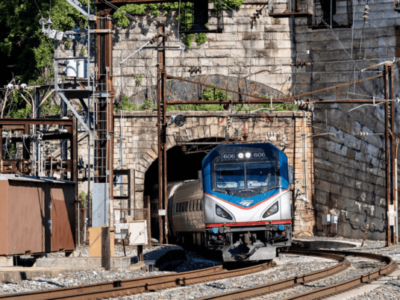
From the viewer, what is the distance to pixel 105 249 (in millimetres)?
18625

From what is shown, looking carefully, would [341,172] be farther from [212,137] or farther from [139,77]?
[139,77]

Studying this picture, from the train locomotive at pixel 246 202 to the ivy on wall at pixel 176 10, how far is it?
21565 mm

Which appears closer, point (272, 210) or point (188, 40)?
point (272, 210)

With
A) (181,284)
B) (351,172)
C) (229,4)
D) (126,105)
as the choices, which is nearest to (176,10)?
(229,4)

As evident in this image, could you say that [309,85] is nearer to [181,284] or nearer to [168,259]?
[168,259]

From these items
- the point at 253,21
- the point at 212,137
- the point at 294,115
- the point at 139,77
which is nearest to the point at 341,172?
the point at 294,115

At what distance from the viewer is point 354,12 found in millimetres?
38844

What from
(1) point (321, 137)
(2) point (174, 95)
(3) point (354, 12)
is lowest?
(1) point (321, 137)

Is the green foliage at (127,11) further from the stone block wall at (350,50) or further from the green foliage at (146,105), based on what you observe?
the stone block wall at (350,50)

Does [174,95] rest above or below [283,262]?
above

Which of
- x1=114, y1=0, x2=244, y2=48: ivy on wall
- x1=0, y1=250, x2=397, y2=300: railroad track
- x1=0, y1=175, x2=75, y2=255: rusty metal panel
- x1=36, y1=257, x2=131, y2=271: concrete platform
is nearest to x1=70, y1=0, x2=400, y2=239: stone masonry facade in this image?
x1=114, y1=0, x2=244, y2=48: ivy on wall

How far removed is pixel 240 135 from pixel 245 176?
59.6 ft

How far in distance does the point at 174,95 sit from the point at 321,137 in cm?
831

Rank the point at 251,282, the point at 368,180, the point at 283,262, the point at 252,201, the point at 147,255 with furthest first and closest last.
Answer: the point at 368,180 → the point at 147,255 → the point at 283,262 → the point at 252,201 → the point at 251,282
